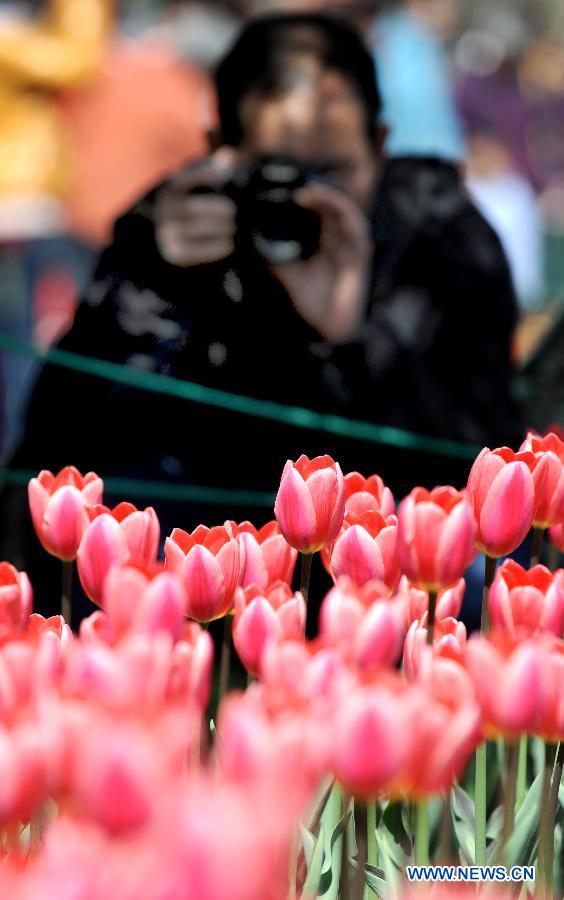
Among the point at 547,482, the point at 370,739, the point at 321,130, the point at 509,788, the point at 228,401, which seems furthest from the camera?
the point at 321,130

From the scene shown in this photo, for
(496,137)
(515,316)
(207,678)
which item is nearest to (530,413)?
(515,316)

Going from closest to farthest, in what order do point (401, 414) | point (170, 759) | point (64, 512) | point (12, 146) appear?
point (170, 759)
point (64, 512)
point (401, 414)
point (12, 146)

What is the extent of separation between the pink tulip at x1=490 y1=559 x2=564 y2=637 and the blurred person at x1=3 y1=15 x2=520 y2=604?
531 mm

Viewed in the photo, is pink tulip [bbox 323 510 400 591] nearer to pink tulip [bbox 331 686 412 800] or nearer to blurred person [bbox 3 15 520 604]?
pink tulip [bbox 331 686 412 800]

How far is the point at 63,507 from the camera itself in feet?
1.97

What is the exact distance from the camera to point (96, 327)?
1.21m

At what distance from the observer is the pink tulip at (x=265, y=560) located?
1.85 ft

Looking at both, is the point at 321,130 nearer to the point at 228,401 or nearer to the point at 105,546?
the point at 228,401

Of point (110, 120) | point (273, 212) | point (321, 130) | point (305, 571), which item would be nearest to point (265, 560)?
point (305, 571)

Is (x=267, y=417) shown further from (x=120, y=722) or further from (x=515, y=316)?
(x=120, y=722)

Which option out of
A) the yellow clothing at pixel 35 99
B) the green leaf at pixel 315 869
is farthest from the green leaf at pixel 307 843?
the yellow clothing at pixel 35 99

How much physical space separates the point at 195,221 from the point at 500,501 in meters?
0.74

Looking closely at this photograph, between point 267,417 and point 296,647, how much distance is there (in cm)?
79

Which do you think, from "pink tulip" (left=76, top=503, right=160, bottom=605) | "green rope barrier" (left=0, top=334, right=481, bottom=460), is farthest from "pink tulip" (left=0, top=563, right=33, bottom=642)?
"green rope barrier" (left=0, top=334, right=481, bottom=460)
